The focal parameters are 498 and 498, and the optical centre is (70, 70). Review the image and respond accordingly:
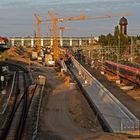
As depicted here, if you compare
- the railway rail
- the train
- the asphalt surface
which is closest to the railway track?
the asphalt surface

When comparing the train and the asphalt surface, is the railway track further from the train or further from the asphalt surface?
the train

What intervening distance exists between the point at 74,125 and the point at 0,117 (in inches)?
253

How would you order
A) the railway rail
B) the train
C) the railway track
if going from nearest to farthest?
1. the railway track
2. the railway rail
3. the train

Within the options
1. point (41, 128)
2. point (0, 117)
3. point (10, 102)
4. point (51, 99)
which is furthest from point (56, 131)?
point (51, 99)

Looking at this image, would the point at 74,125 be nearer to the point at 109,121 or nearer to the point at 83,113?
the point at 109,121

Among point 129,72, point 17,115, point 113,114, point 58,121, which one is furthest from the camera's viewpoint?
point 129,72

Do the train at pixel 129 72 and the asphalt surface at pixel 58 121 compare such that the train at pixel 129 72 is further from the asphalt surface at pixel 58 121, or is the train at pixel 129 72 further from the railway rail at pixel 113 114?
the asphalt surface at pixel 58 121

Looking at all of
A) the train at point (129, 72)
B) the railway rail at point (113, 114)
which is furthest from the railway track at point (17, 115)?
the train at point (129, 72)

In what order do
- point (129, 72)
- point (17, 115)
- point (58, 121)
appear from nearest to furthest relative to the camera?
point (58, 121)
point (17, 115)
point (129, 72)

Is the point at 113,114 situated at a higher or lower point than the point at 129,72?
lower

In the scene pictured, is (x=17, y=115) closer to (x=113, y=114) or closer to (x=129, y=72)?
(x=113, y=114)

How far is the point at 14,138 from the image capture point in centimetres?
2958

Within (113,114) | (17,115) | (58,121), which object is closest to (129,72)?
(113,114)

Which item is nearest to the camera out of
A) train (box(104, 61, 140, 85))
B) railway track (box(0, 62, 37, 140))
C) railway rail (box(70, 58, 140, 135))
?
railway track (box(0, 62, 37, 140))
